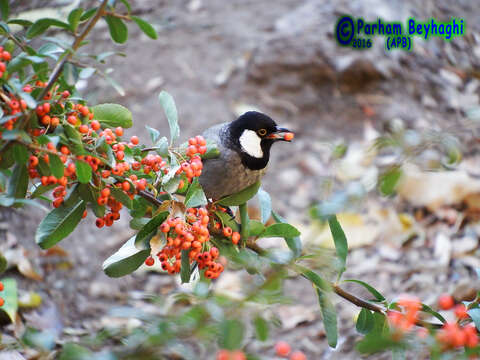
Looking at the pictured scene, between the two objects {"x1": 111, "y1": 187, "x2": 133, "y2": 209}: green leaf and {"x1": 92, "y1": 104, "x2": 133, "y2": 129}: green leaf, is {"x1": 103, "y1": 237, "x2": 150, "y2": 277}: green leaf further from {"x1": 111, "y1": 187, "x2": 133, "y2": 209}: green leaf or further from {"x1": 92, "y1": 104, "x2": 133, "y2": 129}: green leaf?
{"x1": 92, "y1": 104, "x2": 133, "y2": 129}: green leaf

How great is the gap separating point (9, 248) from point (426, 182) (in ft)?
10.7

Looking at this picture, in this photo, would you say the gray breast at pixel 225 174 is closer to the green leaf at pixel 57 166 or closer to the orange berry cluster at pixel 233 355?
the green leaf at pixel 57 166

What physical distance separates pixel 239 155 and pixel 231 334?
7.06 feet

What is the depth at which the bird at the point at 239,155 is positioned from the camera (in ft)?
10.3

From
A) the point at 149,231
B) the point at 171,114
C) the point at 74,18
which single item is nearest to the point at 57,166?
the point at 149,231

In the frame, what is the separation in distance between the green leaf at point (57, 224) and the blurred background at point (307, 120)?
63.6 inches

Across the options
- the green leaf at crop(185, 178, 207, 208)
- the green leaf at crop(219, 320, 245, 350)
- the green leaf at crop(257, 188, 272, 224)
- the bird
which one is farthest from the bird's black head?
the green leaf at crop(219, 320, 245, 350)

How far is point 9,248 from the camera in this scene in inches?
150

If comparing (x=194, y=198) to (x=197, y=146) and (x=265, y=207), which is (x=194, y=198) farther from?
(x=265, y=207)

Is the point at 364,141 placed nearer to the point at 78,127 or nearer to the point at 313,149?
the point at 313,149

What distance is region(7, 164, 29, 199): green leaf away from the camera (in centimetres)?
173

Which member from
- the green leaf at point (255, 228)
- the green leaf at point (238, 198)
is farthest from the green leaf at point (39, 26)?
the green leaf at point (255, 228)

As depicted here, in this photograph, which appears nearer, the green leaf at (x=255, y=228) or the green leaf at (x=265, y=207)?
the green leaf at (x=255, y=228)

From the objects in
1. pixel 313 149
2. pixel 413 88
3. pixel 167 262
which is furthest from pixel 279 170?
pixel 167 262
